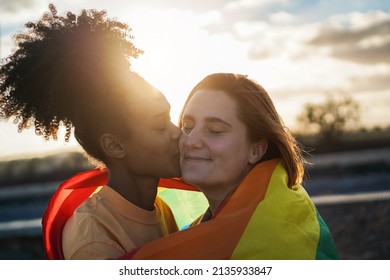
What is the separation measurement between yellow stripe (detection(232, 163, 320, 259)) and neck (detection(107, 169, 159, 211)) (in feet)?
2.00

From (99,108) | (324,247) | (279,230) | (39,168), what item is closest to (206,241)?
(279,230)

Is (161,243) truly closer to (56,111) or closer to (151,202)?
(151,202)

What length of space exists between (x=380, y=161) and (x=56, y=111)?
9662 millimetres

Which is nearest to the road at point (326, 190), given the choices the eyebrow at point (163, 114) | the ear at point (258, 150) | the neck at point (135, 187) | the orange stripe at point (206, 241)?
the neck at point (135, 187)

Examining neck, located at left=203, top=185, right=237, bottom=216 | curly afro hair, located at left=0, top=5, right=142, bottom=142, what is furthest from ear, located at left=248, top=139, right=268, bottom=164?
curly afro hair, located at left=0, top=5, right=142, bottom=142

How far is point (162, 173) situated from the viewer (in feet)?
9.93

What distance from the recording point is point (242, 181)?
110 inches

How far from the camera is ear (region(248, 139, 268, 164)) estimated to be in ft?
9.79

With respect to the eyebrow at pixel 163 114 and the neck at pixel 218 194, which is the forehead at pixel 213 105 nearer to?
the eyebrow at pixel 163 114

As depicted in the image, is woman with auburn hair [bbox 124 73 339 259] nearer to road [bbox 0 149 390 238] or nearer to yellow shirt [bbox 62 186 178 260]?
yellow shirt [bbox 62 186 178 260]

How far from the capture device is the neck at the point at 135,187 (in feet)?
9.77

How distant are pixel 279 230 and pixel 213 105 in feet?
2.06

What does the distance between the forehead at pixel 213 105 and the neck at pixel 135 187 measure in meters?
0.38

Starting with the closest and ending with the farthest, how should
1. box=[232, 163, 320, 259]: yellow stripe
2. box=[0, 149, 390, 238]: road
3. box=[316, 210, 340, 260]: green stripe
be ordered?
box=[232, 163, 320, 259]: yellow stripe → box=[316, 210, 340, 260]: green stripe → box=[0, 149, 390, 238]: road
